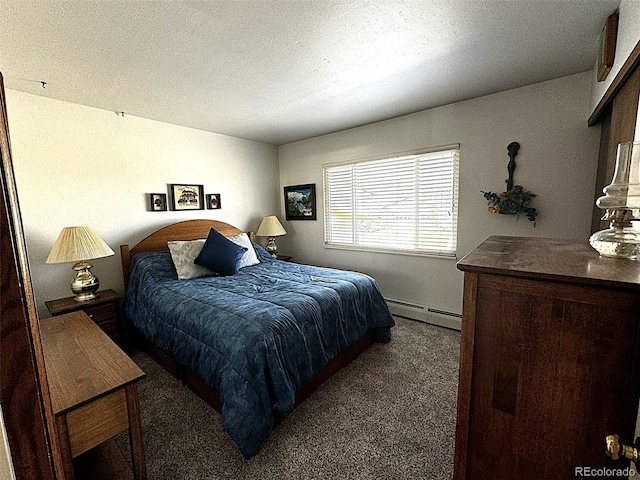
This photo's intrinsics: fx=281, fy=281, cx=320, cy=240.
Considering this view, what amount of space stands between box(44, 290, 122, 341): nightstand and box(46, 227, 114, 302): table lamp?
0.08m

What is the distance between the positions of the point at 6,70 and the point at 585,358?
3506 millimetres

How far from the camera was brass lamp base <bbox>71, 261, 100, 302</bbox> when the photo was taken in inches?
99.0

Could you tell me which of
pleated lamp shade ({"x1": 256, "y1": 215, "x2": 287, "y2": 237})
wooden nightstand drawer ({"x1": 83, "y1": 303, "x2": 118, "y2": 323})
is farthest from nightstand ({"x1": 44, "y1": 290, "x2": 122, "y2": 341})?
pleated lamp shade ({"x1": 256, "y1": 215, "x2": 287, "y2": 237})

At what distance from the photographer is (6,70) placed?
1.99 meters

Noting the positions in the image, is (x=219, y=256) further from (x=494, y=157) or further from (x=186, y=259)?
(x=494, y=157)

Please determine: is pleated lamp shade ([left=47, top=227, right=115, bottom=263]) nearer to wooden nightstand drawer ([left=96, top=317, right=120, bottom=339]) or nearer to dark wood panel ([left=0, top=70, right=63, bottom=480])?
wooden nightstand drawer ([left=96, top=317, right=120, bottom=339])

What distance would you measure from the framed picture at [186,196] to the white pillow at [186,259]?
0.61 m

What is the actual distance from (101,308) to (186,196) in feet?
5.11

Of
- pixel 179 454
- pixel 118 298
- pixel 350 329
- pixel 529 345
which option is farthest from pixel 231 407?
pixel 118 298

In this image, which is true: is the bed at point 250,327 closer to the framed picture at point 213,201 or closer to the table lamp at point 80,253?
the table lamp at point 80,253

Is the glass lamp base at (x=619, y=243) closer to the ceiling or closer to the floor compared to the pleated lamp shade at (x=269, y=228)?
closer to the ceiling

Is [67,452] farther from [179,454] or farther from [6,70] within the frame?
[6,70]

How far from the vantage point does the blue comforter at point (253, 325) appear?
1.63 metres

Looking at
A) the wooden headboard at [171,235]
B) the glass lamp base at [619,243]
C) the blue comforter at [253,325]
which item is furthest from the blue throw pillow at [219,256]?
the glass lamp base at [619,243]
